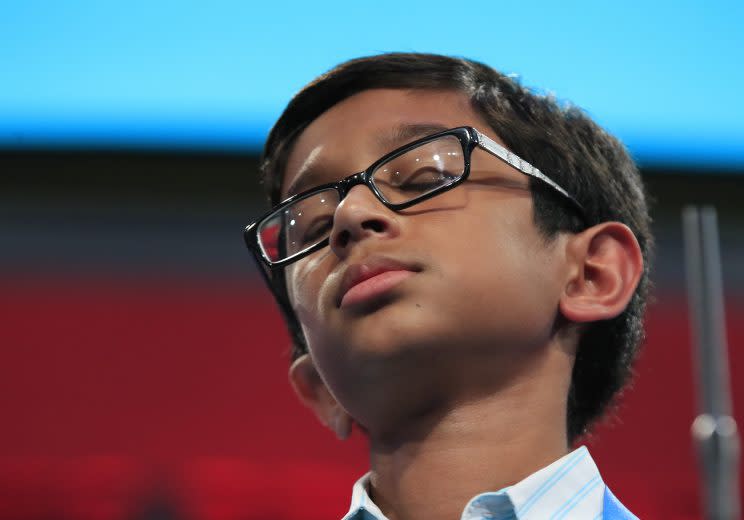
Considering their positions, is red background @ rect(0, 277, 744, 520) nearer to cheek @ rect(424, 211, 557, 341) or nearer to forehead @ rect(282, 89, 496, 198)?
forehead @ rect(282, 89, 496, 198)

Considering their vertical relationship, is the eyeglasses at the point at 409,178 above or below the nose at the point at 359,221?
above

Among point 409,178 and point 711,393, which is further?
point 711,393

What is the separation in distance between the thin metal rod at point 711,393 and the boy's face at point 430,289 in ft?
0.69

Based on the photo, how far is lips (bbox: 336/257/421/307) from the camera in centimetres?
60

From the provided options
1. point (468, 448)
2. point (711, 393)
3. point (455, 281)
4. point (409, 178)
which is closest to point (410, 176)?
point (409, 178)

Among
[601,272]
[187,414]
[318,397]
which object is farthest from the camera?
[187,414]

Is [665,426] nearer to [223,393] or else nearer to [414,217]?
[223,393]

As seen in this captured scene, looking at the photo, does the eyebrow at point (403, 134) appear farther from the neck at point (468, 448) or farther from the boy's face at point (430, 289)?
the neck at point (468, 448)

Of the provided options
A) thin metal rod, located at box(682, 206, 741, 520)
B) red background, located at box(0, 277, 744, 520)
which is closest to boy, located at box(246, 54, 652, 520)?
thin metal rod, located at box(682, 206, 741, 520)

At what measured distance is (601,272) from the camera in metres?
0.70

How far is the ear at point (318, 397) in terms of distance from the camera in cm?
79

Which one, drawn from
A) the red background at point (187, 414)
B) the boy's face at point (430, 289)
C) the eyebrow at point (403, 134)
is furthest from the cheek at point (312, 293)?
the red background at point (187, 414)

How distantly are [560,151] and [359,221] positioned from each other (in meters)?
0.24

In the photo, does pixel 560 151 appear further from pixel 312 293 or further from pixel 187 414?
pixel 187 414
